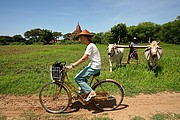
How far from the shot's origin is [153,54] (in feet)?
24.9

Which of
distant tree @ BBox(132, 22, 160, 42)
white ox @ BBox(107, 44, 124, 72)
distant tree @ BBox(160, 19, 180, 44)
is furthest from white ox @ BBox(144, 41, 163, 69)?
distant tree @ BBox(132, 22, 160, 42)

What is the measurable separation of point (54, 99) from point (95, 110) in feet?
3.97

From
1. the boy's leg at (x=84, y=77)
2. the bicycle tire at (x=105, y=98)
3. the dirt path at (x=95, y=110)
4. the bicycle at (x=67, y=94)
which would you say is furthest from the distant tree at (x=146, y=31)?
the boy's leg at (x=84, y=77)

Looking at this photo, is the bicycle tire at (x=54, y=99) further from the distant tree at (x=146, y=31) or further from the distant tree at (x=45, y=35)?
the distant tree at (x=146, y=31)

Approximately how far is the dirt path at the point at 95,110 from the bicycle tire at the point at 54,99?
0.65ft

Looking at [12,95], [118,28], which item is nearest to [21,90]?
[12,95]

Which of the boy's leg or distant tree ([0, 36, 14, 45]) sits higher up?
distant tree ([0, 36, 14, 45])

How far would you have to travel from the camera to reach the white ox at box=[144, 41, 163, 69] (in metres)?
7.73

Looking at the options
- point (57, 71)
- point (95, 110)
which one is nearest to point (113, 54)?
point (95, 110)

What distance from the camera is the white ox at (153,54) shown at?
773 cm

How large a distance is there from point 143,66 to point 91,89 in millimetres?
5228

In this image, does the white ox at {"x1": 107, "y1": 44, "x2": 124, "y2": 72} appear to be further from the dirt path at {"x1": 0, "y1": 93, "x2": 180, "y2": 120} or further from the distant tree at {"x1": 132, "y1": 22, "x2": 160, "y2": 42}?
the distant tree at {"x1": 132, "y1": 22, "x2": 160, "y2": 42}

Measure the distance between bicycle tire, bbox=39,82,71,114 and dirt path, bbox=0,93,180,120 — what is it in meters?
0.20

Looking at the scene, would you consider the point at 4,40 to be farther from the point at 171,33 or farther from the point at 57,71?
the point at 57,71
